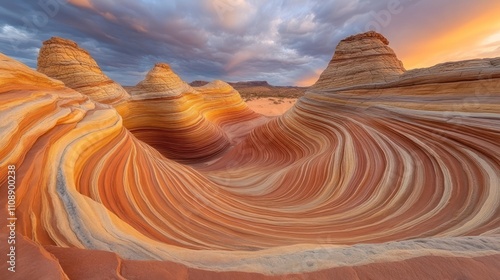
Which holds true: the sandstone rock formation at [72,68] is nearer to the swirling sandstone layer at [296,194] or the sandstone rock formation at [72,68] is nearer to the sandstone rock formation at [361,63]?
the swirling sandstone layer at [296,194]

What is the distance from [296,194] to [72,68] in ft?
32.8

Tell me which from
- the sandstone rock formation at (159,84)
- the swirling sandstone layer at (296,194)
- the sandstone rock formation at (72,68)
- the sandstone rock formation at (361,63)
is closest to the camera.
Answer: the swirling sandstone layer at (296,194)

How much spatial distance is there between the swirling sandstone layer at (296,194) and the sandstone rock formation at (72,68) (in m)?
4.86

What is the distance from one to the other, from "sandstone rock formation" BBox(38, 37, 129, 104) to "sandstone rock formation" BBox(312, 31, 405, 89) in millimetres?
9116

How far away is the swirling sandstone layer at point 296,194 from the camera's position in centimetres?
146

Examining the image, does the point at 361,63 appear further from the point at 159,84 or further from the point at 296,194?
the point at 159,84

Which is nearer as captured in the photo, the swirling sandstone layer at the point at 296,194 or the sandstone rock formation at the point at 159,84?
the swirling sandstone layer at the point at 296,194

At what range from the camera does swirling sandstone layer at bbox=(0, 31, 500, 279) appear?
146cm

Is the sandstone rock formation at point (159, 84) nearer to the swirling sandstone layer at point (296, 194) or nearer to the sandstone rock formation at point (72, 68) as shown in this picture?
the sandstone rock formation at point (72, 68)

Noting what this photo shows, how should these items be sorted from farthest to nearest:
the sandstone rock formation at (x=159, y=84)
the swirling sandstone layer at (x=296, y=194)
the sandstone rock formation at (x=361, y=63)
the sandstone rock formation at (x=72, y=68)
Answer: the sandstone rock formation at (x=159, y=84)
the sandstone rock formation at (x=72, y=68)
the sandstone rock formation at (x=361, y=63)
the swirling sandstone layer at (x=296, y=194)

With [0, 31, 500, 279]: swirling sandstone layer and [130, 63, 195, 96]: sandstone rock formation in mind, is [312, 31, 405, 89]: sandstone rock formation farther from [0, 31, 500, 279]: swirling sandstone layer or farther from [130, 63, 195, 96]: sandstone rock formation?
[130, 63, 195, 96]: sandstone rock formation

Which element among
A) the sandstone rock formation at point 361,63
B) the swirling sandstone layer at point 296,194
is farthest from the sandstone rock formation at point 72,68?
the sandstone rock formation at point 361,63

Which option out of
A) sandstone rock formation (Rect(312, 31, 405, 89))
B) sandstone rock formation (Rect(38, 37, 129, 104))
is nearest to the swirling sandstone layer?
sandstone rock formation (Rect(312, 31, 405, 89))

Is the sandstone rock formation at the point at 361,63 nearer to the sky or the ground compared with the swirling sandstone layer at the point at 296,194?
nearer to the sky
